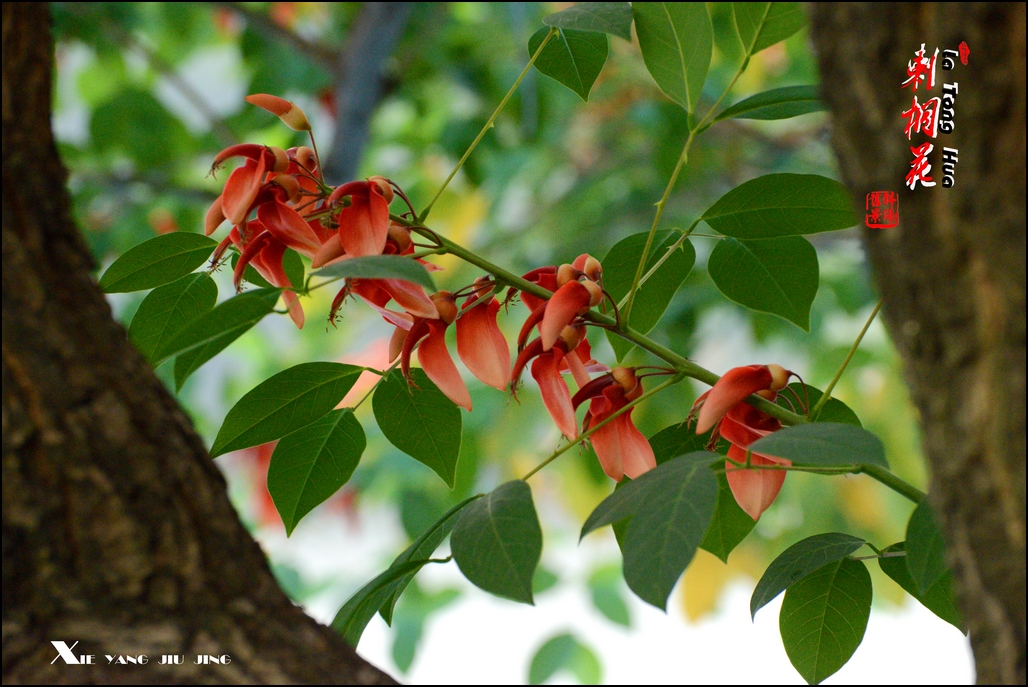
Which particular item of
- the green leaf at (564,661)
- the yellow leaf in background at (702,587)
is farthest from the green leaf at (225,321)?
the yellow leaf in background at (702,587)

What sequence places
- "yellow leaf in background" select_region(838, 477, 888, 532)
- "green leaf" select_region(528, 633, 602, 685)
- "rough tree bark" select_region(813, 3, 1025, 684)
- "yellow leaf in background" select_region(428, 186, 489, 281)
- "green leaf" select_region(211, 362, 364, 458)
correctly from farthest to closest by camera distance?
"yellow leaf in background" select_region(428, 186, 489, 281) → "yellow leaf in background" select_region(838, 477, 888, 532) → "green leaf" select_region(528, 633, 602, 685) → "green leaf" select_region(211, 362, 364, 458) → "rough tree bark" select_region(813, 3, 1025, 684)

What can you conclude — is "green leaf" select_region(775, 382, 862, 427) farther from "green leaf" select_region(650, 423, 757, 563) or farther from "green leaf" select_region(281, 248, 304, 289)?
"green leaf" select_region(281, 248, 304, 289)

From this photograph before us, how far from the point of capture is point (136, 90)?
0.90m

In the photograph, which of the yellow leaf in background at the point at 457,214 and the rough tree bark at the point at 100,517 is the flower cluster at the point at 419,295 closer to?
the rough tree bark at the point at 100,517

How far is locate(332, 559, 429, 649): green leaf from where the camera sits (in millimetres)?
199

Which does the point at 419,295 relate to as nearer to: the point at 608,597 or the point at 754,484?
the point at 754,484

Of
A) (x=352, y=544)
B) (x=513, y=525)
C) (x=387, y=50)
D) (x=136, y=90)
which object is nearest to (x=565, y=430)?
(x=513, y=525)

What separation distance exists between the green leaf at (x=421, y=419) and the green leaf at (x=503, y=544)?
5cm

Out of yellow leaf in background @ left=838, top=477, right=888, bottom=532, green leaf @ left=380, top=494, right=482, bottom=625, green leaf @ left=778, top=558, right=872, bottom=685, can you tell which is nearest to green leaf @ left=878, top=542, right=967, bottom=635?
green leaf @ left=778, top=558, right=872, bottom=685

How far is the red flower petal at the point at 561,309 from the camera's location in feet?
0.62

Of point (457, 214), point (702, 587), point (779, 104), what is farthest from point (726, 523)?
point (457, 214)

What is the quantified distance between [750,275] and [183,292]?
0.50 ft

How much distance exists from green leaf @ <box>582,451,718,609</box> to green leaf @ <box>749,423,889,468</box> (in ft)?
0.04

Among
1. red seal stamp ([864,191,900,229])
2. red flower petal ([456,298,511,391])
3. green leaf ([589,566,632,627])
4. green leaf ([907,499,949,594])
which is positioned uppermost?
red flower petal ([456,298,511,391])
